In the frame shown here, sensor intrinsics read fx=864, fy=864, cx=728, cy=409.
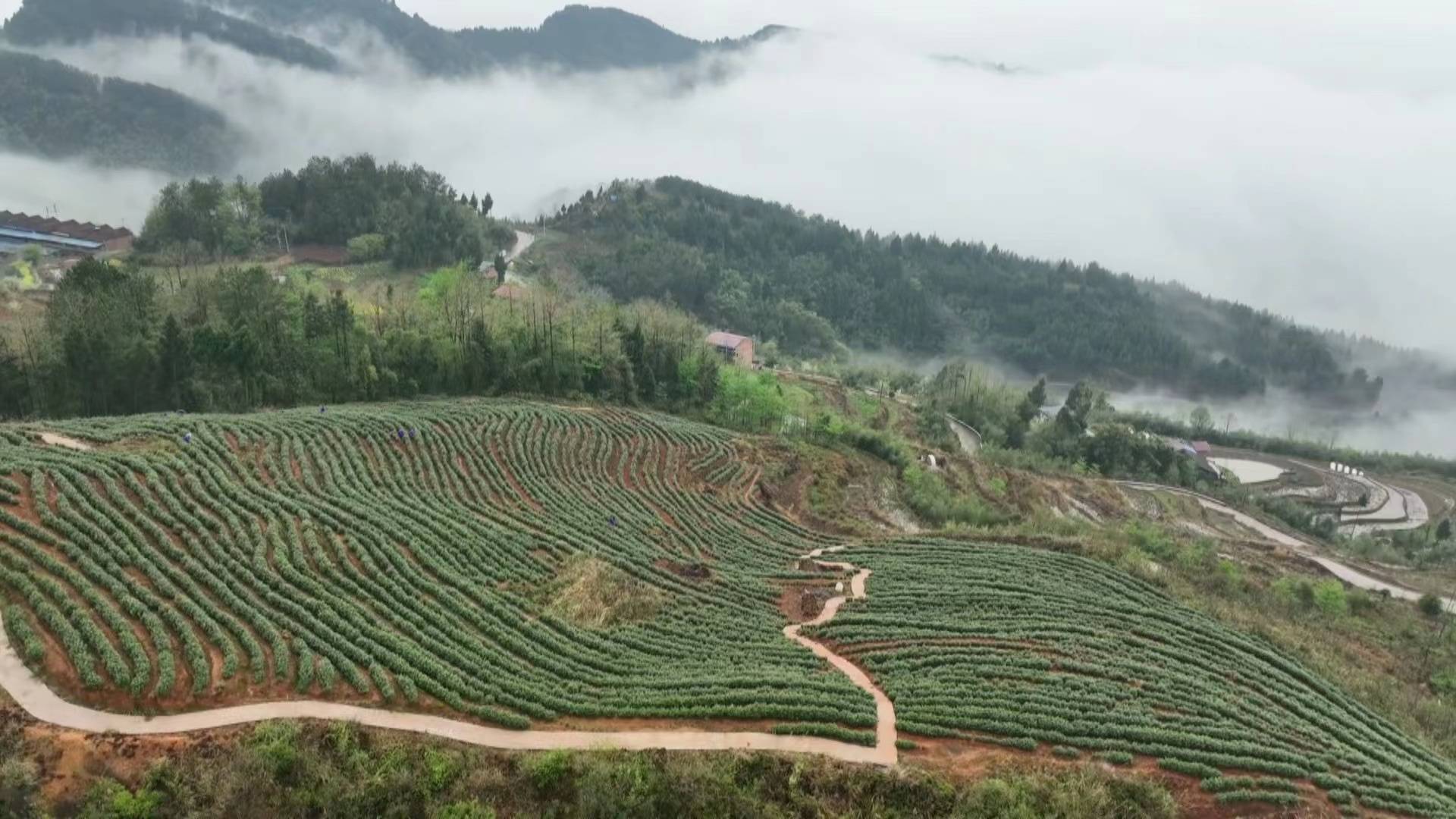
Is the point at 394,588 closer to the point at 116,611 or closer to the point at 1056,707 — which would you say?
the point at 116,611

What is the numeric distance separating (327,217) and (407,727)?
13013cm

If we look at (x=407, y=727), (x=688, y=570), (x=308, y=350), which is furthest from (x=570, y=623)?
(x=308, y=350)

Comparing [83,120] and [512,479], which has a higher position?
[83,120]

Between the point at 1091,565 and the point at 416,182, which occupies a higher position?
the point at 416,182

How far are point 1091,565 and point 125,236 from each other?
142328 mm

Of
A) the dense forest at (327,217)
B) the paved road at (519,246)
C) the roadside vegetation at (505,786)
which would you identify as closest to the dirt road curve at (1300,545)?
the roadside vegetation at (505,786)

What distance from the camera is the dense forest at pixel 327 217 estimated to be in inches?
4904

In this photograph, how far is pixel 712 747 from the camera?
30641mm

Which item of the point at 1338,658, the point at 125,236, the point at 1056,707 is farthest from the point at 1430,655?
the point at 125,236

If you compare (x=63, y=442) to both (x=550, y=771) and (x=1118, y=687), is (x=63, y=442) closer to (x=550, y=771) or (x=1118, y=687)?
(x=550, y=771)

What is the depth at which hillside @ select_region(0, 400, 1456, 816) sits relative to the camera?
103 ft

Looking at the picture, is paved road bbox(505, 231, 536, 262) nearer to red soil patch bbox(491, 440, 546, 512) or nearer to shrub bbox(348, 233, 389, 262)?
shrub bbox(348, 233, 389, 262)

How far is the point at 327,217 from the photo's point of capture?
Result: 5546 inches

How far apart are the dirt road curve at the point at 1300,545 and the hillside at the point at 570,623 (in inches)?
1825
